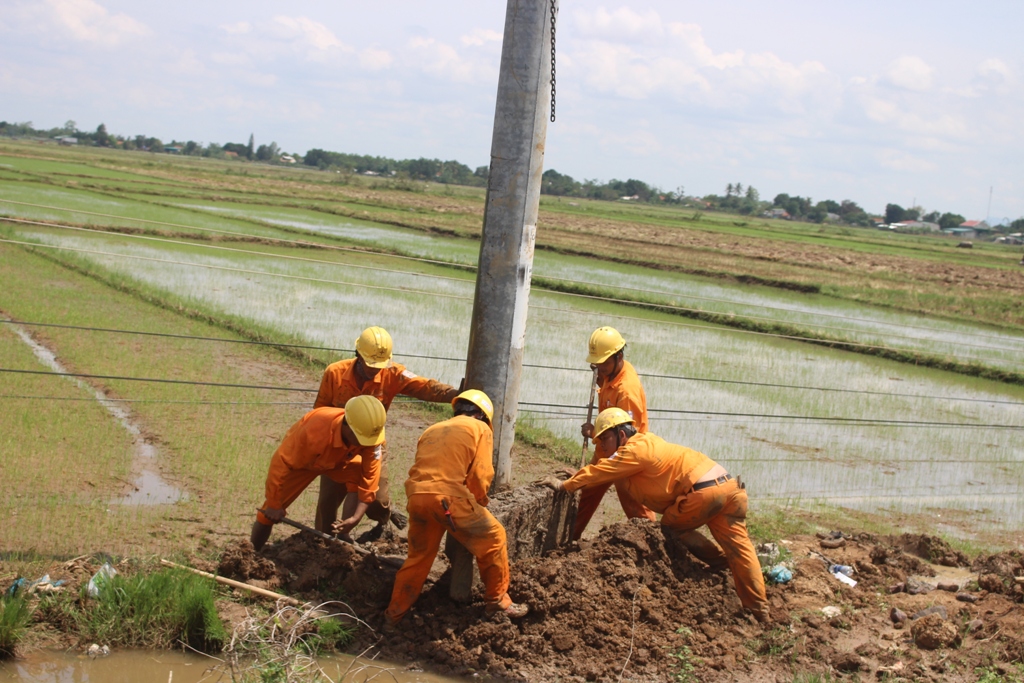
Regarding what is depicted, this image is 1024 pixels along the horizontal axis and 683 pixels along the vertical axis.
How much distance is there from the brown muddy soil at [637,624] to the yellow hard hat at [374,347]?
4.42 feet

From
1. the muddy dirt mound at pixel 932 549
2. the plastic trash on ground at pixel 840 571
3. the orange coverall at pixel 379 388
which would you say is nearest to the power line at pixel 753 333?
the muddy dirt mound at pixel 932 549

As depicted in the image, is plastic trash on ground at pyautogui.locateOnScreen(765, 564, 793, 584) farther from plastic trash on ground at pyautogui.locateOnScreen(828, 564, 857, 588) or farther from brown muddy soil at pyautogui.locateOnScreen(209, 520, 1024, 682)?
plastic trash on ground at pyautogui.locateOnScreen(828, 564, 857, 588)

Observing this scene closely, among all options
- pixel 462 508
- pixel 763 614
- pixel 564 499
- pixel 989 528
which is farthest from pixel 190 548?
pixel 989 528

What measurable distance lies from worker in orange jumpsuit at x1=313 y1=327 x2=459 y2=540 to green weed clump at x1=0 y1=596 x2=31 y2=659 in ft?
6.89

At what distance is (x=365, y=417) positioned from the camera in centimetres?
579

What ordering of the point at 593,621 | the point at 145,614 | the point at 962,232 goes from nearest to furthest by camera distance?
the point at 145,614 → the point at 593,621 → the point at 962,232

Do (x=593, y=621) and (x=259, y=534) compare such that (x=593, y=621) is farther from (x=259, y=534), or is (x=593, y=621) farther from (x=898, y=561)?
(x=898, y=561)

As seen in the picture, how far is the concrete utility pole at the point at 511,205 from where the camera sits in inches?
242

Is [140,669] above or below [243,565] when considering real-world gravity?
below

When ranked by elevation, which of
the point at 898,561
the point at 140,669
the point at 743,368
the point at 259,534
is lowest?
the point at 140,669

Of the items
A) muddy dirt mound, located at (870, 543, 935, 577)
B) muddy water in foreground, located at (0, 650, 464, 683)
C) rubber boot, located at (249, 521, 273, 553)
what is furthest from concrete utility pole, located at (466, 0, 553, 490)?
muddy dirt mound, located at (870, 543, 935, 577)

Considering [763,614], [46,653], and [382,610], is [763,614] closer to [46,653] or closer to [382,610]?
[382,610]

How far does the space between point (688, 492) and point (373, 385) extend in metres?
2.42

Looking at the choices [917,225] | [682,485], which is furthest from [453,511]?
[917,225]
